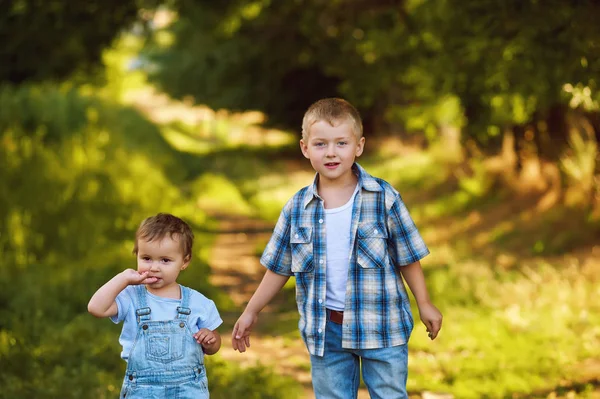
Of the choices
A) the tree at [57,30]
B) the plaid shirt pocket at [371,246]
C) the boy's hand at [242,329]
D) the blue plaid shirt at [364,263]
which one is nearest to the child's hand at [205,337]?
the boy's hand at [242,329]

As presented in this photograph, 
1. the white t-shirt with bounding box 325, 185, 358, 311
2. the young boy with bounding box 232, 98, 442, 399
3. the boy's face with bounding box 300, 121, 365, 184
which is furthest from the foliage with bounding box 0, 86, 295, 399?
the boy's face with bounding box 300, 121, 365, 184

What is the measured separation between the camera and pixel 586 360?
20.3 feet

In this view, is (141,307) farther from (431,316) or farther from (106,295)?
(431,316)

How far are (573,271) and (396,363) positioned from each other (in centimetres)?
536

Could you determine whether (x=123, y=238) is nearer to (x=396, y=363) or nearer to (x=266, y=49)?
(x=396, y=363)

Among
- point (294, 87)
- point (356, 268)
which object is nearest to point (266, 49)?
point (294, 87)

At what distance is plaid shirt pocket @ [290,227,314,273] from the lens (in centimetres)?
372

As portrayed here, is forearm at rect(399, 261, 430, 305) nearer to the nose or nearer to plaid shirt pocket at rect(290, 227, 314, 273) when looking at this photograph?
plaid shirt pocket at rect(290, 227, 314, 273)

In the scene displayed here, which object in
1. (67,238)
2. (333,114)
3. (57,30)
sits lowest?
(333,114)

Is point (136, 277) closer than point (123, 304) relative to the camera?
Yes

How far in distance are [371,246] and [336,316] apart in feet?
1.12

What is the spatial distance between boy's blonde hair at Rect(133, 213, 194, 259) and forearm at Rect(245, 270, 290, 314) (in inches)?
18.8

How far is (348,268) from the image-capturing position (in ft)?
12.1

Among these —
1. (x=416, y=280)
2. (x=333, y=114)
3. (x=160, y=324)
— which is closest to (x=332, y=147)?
(x=333, y=114)
